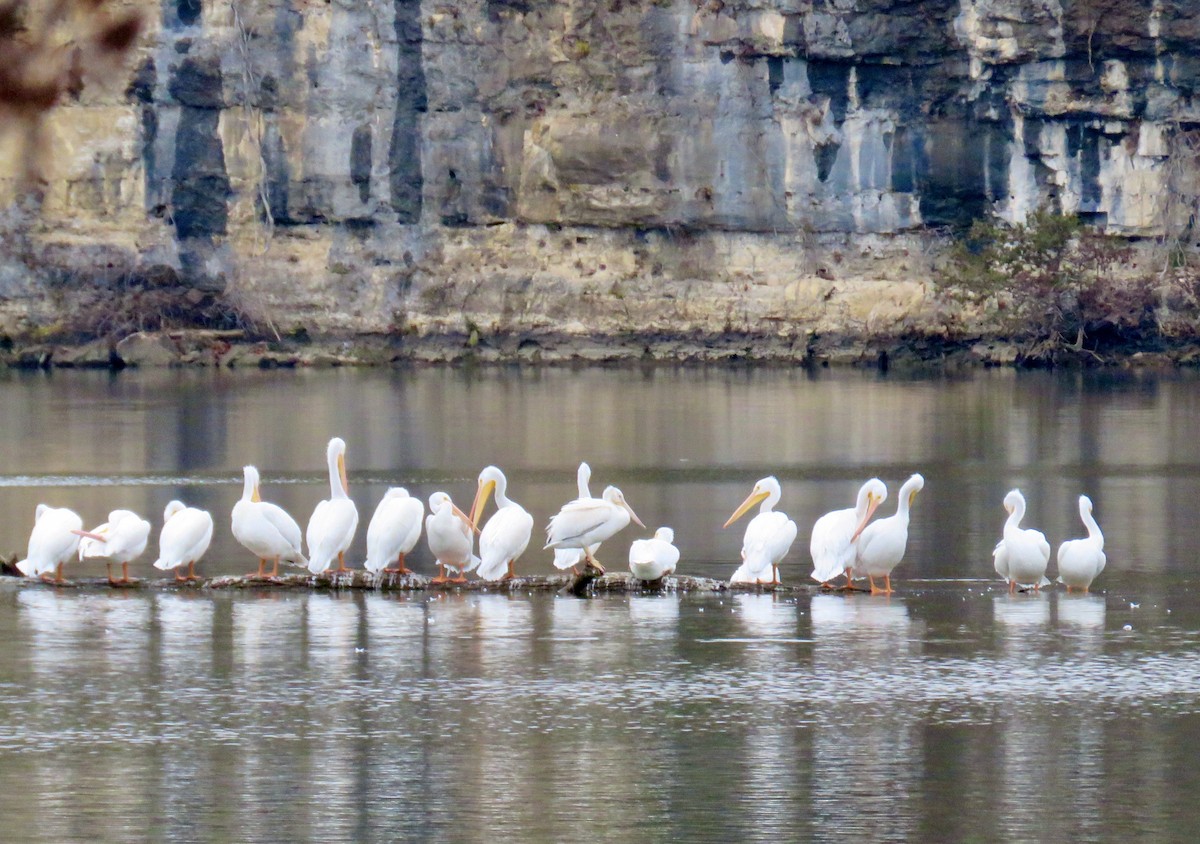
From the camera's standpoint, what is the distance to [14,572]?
64.3ft

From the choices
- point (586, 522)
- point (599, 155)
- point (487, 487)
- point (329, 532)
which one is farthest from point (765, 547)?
point (599, 155)

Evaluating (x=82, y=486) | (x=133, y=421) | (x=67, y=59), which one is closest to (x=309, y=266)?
(x=133, y=421)

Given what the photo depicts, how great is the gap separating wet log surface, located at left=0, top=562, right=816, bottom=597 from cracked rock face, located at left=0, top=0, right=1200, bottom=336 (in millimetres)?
55201

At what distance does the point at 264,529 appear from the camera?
1927cm

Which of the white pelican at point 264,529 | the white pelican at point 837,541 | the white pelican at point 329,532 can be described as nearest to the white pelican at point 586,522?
the white pelican at point 837,541

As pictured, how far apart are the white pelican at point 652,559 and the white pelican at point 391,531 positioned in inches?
80.1

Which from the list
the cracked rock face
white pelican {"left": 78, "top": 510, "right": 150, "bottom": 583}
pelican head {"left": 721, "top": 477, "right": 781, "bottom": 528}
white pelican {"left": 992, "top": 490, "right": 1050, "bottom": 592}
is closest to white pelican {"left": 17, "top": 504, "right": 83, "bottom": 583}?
white pelican {"left": 78, "top": 510, "right": 150, "bottom": 583}

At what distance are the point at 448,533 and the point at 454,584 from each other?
47cm

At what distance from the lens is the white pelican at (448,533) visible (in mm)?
18922

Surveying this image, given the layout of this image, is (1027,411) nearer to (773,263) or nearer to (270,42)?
(773,263)

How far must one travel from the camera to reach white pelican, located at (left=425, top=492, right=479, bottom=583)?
62.1 feet

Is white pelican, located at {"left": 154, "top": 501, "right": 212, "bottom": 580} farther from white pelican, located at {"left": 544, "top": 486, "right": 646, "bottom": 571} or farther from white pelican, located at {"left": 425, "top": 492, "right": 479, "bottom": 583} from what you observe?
white pelican, located at {"left": 544, "top": 486, "right": 646, "bottom": 571}

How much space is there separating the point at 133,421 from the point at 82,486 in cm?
1392

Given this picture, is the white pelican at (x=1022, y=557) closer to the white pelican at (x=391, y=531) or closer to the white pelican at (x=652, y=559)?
the white pelican at (x=652, y=559)
